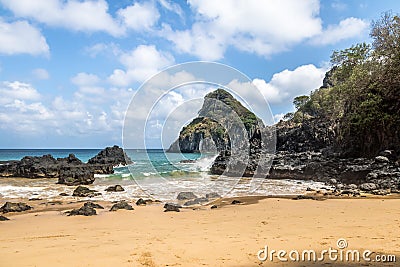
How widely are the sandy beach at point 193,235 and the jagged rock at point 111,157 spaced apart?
34.4m

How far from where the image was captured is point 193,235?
7117 millimetres

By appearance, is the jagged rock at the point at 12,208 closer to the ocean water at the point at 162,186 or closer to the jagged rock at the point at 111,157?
the ocean water at the point at 162,186

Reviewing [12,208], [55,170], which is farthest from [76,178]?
[12,208]

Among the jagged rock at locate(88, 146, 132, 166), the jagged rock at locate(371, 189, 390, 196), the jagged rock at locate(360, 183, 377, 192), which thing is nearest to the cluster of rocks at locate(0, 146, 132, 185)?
the jagged rock at locate(88, 146, 132, 166)

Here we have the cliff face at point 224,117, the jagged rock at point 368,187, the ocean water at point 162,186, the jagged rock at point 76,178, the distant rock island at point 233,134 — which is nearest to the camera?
the jagged rock at point 368,187

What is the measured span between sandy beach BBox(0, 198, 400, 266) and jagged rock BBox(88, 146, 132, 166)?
3441 centimetres

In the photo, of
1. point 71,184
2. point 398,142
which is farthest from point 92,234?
point 398,142

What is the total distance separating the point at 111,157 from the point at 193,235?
144 feet

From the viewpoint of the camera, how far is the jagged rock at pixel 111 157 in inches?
1783

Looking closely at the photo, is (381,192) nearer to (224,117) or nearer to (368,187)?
(368,187)

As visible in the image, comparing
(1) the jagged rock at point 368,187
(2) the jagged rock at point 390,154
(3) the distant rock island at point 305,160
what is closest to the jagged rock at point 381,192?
(3) the distant rock island at point 305,160

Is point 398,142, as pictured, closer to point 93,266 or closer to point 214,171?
point 214,171

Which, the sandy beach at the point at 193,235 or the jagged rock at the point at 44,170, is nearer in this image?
the sandy beach at the point at 193,235

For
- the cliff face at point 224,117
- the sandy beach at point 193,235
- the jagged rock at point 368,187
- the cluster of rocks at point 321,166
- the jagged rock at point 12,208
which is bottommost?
the jagged rock at point 12,208
